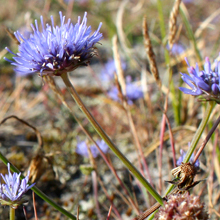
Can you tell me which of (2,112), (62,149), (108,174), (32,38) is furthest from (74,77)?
(32,38)

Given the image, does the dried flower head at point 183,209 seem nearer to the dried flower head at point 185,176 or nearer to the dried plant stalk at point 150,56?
the dried flower head at point 185,176

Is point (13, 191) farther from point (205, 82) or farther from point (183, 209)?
point (205, 82)

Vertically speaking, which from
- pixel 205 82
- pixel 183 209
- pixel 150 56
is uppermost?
pixel 150 56

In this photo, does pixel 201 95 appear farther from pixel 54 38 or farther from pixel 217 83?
pixel 54 38

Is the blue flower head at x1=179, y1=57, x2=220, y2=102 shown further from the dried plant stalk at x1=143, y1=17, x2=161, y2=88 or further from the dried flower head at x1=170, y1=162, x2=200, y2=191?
the dried plant stalk at x1=143, y1=17, x2=161, y2=88

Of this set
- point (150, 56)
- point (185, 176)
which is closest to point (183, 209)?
point (185, 176)

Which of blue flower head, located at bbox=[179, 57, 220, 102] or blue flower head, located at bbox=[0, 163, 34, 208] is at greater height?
blue flower head, located at bbox=[0, 163, 34, 208]

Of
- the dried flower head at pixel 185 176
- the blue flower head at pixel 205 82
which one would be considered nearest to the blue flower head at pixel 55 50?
the blue flower head at pixel 205 82

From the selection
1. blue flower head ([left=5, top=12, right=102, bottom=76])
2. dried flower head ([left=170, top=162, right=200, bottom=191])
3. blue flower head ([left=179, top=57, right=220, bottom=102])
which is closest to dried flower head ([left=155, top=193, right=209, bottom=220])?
dried flower head ([left=170, top=162, right=200, bottom=191])
